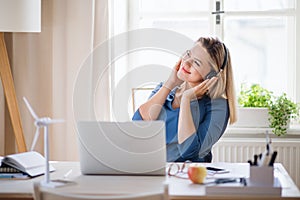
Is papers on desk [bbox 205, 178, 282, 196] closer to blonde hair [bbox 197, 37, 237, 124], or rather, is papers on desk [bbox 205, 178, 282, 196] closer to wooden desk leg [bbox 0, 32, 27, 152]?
blonde hair [bbox 197, 37, 237, 124]

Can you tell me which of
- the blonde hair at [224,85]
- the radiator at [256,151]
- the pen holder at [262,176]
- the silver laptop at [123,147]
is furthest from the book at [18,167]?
the radiator at [256,151]

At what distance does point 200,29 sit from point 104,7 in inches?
30.1

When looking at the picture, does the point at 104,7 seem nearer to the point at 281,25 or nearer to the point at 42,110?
the point at 42,110

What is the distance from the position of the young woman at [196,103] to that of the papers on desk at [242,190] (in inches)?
37.3

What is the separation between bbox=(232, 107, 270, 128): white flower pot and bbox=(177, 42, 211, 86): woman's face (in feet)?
2.61

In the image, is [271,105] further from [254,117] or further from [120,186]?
[120,186]

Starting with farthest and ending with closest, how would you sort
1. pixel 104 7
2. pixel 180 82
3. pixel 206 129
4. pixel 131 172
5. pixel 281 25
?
pixel 281 25 < pixel 104 7 < pixel 180 82 < pixel 206 129 < pixel 131 172

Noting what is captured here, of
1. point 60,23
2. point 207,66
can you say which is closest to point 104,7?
point 60,23

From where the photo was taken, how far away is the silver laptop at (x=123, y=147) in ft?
7.09

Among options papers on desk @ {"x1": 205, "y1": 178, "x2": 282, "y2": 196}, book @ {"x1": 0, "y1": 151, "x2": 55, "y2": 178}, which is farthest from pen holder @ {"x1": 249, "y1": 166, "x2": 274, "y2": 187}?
book @ {"x1": 0, "y1": 151, "x2": 55, "y2": 178}

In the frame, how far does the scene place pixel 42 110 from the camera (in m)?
3.71

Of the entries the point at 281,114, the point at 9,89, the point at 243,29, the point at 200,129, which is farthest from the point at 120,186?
the point at 243,29

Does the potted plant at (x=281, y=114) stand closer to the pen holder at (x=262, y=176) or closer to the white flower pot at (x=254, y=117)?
the white flower pot at (x=254, y=117)

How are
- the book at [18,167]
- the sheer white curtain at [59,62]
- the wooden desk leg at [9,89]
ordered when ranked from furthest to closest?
the sheer white curtain at [59,62], the wooden desk leg at [9,89], the book at [18,167]
